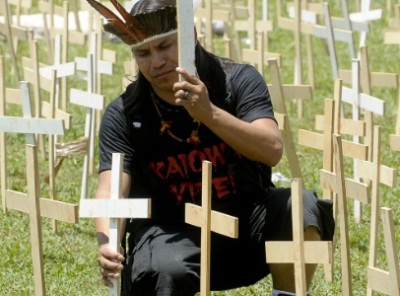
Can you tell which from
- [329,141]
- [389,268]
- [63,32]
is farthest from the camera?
[63,32]

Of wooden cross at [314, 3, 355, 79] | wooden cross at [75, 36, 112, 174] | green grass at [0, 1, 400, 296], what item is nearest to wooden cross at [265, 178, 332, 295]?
green grass at [0, 1, 400, 296]

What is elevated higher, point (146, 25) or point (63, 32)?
point (146, 25)

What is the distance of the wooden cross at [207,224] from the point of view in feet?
14.4

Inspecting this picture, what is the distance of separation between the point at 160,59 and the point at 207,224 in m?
0.67

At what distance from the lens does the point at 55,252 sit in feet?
21.0

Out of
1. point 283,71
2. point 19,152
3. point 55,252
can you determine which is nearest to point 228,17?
point 283,71

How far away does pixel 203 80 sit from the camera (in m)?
4.90

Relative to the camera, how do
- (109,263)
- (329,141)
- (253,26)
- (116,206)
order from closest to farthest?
(116,206)
(109,263)
(329,141)
(253,26)

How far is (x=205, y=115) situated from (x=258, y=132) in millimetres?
282

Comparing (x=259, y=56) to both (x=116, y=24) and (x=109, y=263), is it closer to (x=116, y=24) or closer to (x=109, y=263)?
(x=116, y=24)

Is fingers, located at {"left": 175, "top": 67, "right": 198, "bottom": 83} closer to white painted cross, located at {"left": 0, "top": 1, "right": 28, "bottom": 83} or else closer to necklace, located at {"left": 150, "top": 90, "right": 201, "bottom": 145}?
necklace, located at {"left": 150, "top": 90, "right": 201, "bottom": 145}

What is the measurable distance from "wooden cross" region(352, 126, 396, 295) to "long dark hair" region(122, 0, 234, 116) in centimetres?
63

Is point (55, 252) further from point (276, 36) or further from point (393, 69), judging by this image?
point (276, 36)

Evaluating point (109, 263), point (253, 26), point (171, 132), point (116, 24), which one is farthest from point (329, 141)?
point (253, 26)
